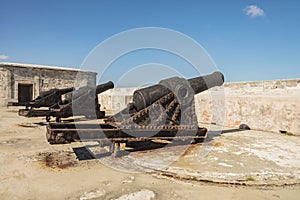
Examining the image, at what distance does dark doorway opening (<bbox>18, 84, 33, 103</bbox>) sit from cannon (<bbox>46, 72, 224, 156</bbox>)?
16109 mm

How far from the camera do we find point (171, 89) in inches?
212

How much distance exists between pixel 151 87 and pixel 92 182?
2.87 metres

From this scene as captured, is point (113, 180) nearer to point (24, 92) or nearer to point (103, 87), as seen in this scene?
point (103, 87)

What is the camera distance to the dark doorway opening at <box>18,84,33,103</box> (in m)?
18.5

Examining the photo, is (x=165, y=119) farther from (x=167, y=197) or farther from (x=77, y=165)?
(x=167, y=197)

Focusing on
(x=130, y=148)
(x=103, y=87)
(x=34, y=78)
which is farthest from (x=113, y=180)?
(x=34, y=78)

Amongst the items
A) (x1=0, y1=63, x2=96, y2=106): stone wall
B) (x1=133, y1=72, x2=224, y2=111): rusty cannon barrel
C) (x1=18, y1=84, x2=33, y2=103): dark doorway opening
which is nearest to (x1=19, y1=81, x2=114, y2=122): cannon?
(x1=133, y1=72, x2=224, y2=111): rusty cannon barrel

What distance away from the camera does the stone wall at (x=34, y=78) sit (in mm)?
17061

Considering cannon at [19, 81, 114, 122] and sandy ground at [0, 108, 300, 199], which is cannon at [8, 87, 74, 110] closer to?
cannon at [19, 81, 114, 122]

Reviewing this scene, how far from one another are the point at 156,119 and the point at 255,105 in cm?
482

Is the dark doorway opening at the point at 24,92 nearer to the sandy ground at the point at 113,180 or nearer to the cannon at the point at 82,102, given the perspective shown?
the cannon at the point at 82,102

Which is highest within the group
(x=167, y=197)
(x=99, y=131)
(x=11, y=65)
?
(x=11, y=65)

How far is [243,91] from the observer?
29.0 feet

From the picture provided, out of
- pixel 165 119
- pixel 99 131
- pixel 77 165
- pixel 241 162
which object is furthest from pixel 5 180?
pixel 241 162
